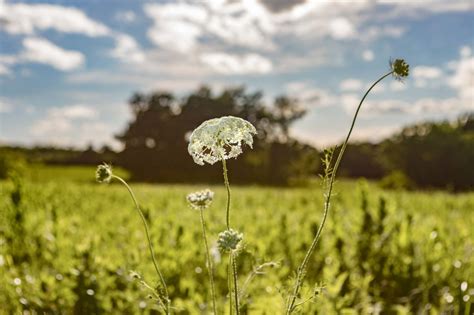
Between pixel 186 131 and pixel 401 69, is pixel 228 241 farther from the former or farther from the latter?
pixel 186 131

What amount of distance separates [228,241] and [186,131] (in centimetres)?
6746

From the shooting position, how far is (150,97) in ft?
261

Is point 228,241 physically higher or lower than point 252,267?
higher

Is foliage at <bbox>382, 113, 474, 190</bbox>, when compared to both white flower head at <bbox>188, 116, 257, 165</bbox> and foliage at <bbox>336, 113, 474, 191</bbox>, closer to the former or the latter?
foliage at <bbox>336, 113, 474, 191</bbox>

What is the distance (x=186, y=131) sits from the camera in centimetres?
6894

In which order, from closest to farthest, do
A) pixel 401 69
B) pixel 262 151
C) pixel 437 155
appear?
1. pixel 401 69
2. pixel 437 155
3. pixel 262 151

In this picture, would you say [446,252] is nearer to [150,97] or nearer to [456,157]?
[456,157]

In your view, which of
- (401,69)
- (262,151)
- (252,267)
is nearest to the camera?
(401,69)

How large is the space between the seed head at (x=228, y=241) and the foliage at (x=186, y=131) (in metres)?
64.5

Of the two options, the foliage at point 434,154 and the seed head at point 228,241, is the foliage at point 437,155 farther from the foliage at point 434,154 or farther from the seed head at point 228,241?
the seed head at point 228,241

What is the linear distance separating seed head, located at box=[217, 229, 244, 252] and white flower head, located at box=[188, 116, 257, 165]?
0.91 ft

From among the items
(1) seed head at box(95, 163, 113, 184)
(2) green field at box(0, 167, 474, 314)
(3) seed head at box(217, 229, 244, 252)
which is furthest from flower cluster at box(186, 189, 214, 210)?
(2) green field at box(0, 167, 474, 314)

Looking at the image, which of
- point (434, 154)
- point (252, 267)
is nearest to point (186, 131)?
point (434, 154)

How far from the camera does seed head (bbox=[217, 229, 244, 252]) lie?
1884mm
